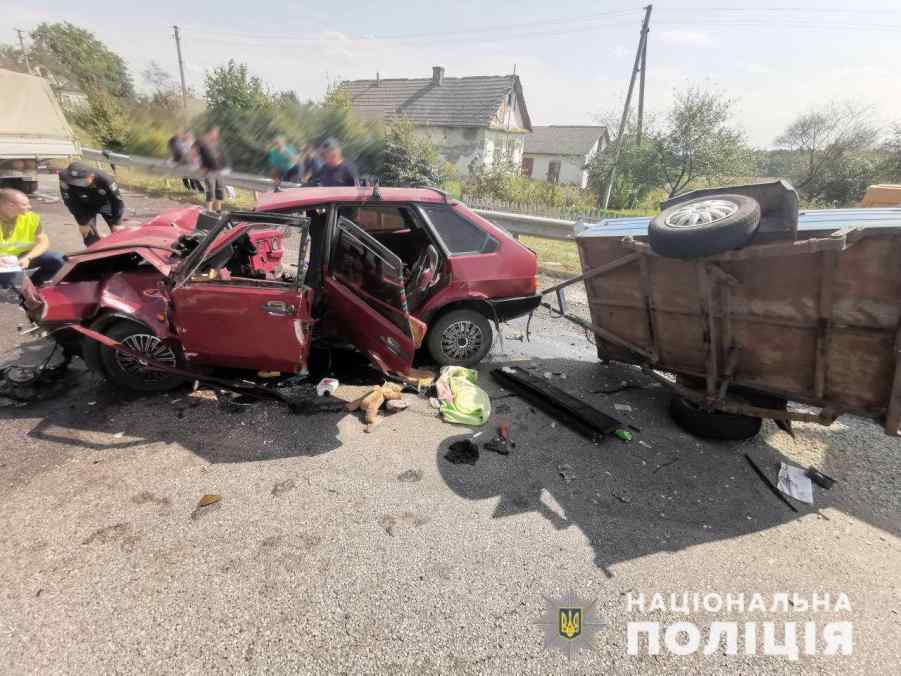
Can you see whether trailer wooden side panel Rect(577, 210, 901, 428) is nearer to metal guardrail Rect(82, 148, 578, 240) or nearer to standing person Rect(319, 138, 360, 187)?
metal guardrail Rect(82, 148, 578, 240)

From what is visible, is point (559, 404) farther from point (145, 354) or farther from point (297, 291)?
point (145, 354)

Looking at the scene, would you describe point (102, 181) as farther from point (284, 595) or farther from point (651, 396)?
point (651, 396)

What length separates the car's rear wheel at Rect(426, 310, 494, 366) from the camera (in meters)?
4.41

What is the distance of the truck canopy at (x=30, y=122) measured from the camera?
9828mm

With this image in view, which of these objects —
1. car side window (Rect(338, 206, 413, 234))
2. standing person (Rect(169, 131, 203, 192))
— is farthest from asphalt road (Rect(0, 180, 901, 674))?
standing person (Rect(169, 131, 203, 192))

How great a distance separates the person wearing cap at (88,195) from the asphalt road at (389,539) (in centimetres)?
415

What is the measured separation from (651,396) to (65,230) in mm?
10694

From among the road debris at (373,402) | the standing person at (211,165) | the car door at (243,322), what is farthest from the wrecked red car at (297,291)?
the standing person at (211,165)

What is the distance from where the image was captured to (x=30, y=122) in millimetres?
10305

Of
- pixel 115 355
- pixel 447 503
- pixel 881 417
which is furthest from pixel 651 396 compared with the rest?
pixel 115 355

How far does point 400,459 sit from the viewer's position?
10.8 ft

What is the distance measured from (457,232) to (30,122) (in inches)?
486

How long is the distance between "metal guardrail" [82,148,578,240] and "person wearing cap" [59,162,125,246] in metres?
3.51

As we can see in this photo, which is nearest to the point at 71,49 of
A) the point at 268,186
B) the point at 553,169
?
the point at 553,169
